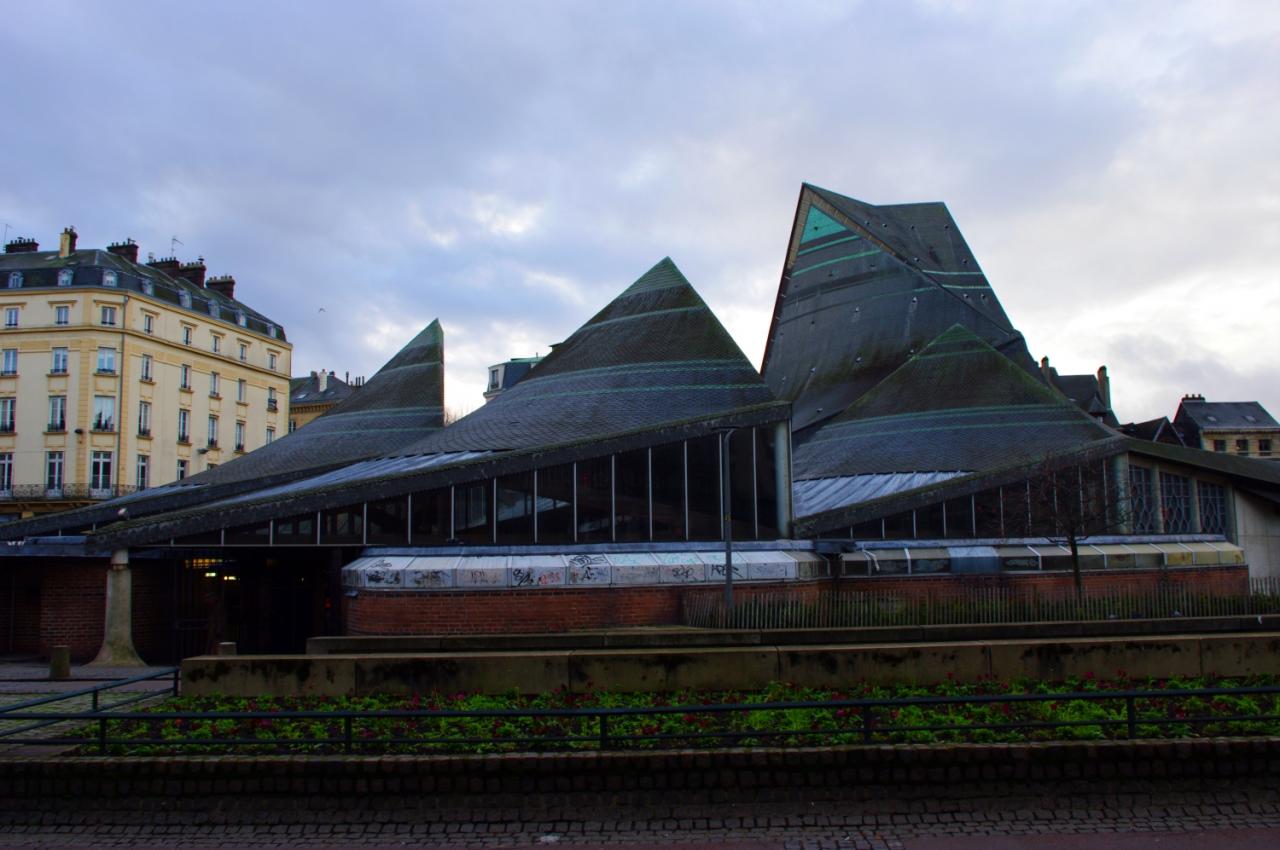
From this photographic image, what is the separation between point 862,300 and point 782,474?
24.1 meters

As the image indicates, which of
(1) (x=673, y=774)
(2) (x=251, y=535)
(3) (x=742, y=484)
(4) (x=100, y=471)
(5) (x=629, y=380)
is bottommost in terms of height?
(1) (x=673, y=774)

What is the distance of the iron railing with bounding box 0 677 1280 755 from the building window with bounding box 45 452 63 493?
43339 millimetres

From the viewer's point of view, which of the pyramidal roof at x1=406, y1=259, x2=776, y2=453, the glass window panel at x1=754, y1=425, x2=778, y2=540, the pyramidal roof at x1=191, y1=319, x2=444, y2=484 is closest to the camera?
the glass window panel at x1=754, y1=425, x2=778, y2=540

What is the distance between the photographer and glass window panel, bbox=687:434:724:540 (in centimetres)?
2336

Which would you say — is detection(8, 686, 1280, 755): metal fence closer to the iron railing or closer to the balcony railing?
the iron railing

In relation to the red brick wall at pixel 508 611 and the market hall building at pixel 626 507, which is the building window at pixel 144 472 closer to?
the market hall building at pixel 626 507

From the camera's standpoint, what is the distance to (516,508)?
72.3ft

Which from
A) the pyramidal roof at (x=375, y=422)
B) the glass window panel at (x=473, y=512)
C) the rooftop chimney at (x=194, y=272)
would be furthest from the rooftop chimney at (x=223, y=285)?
the glass window panel at (x=473, y=512)

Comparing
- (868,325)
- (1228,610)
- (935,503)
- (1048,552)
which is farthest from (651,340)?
(868,325)

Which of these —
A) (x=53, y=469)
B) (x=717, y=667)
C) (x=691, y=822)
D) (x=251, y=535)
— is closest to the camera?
(x=691, y=822)

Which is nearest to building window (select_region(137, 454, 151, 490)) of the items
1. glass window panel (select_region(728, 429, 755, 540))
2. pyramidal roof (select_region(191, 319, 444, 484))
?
pyramidal roof (select_region(191, 319, 444, 484))

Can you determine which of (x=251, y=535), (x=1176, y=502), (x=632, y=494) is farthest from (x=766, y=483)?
(x=1176, y=502)

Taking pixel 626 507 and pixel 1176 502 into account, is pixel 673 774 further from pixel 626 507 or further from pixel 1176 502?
pixel 1176 502

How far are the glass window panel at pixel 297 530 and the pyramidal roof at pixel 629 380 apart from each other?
4.53 meters
